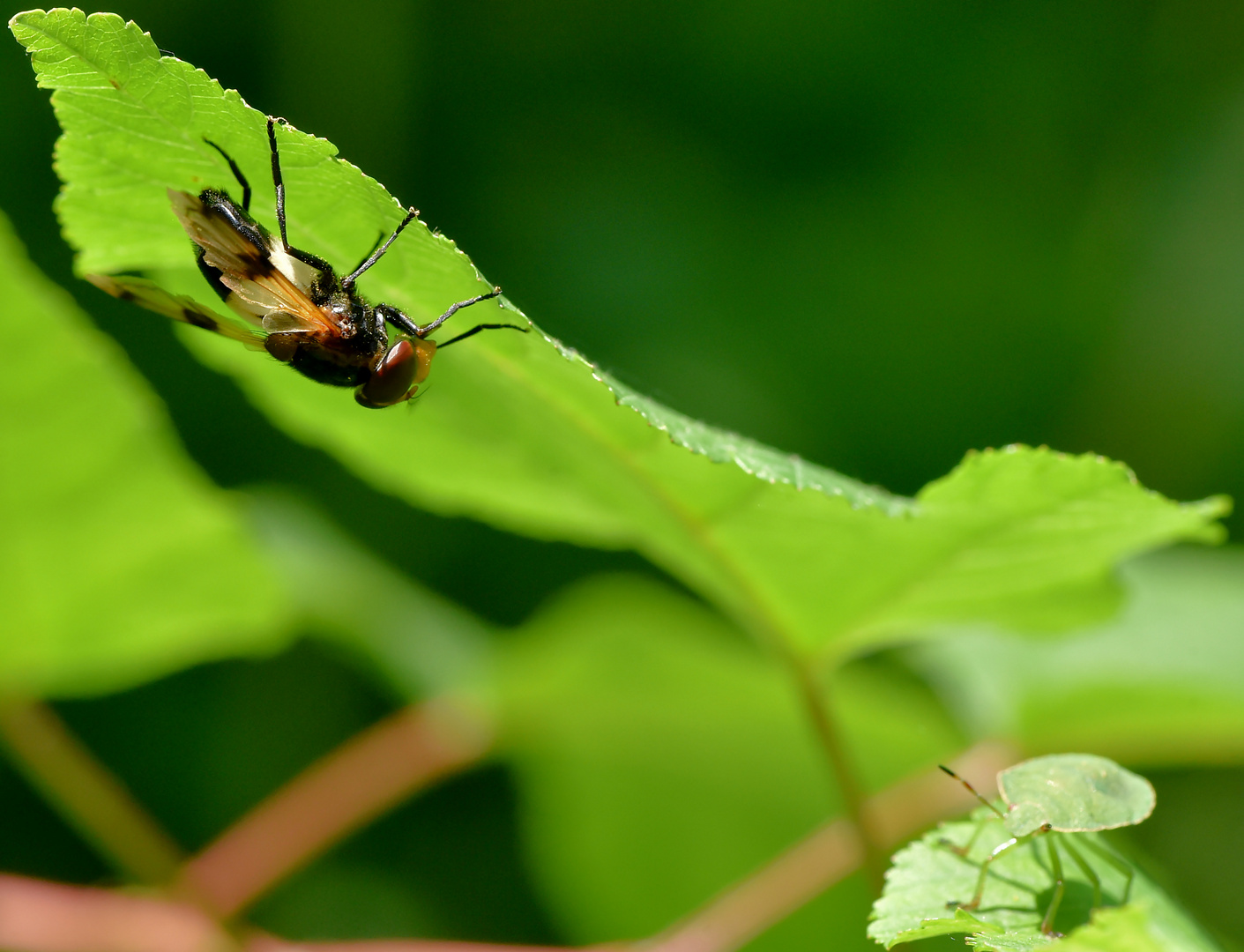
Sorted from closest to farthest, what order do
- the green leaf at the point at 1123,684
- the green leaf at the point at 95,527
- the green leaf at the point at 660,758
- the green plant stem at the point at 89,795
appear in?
1. the green leaf at the point at 95,527
2. the green plant stem at the point at 89,795
3. the green leaf at the point at 1123,684
4. the green leaf at the point at 660,758

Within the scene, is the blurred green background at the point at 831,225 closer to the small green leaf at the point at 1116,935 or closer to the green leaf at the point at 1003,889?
the green leaf at the point at 1003,889

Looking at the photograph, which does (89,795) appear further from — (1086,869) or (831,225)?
(831,225)

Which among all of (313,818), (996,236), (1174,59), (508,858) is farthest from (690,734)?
(1174,59)

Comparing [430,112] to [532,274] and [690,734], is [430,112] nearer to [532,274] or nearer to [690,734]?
[532,274]

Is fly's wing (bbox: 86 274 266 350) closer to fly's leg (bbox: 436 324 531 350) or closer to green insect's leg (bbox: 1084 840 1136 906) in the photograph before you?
fly's leg (bbox: 436 324 531 350)

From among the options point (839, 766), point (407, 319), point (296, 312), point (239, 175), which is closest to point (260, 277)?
point (296, 312)

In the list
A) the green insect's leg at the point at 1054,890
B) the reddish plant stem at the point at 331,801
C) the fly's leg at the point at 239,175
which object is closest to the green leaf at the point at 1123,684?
the green insect's leg at the point at 1054,890
